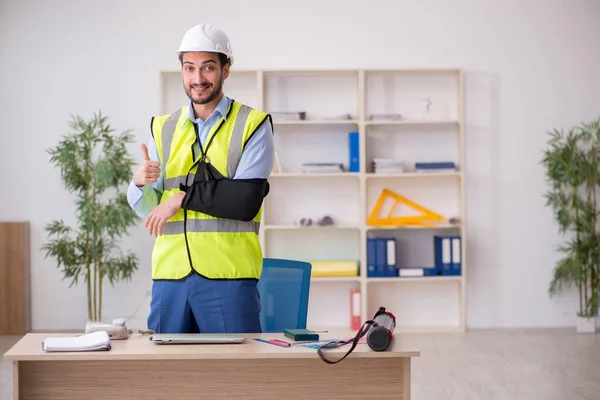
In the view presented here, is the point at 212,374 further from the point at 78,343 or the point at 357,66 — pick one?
the point at 357,66

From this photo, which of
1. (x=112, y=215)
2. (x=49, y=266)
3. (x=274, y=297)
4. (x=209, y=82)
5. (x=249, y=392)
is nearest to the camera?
(x=249, y=392)

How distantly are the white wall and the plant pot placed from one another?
29 centimetres

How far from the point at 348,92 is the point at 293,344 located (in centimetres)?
497

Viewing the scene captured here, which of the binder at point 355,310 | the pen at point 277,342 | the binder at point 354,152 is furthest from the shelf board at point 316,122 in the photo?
the pen at point 277,342

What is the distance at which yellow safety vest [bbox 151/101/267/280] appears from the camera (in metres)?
3.04

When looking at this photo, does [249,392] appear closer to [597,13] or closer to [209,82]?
[209,82]

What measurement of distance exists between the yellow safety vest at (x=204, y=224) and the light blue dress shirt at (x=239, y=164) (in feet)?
0.08

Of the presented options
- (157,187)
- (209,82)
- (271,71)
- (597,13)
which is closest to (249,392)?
(157,187)

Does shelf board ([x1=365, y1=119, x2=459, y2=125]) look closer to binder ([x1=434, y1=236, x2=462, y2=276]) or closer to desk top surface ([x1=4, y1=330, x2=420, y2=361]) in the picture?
binder ([x1=434, y1=236, x2=462, y2=276])

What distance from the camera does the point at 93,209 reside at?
22.7 feet

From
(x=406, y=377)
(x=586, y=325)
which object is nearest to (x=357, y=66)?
(x=586, y=325)

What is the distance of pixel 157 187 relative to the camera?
319cm

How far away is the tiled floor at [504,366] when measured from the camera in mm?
5148

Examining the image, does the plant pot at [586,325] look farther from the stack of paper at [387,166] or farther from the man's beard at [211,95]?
the man's beard at [211,95]
